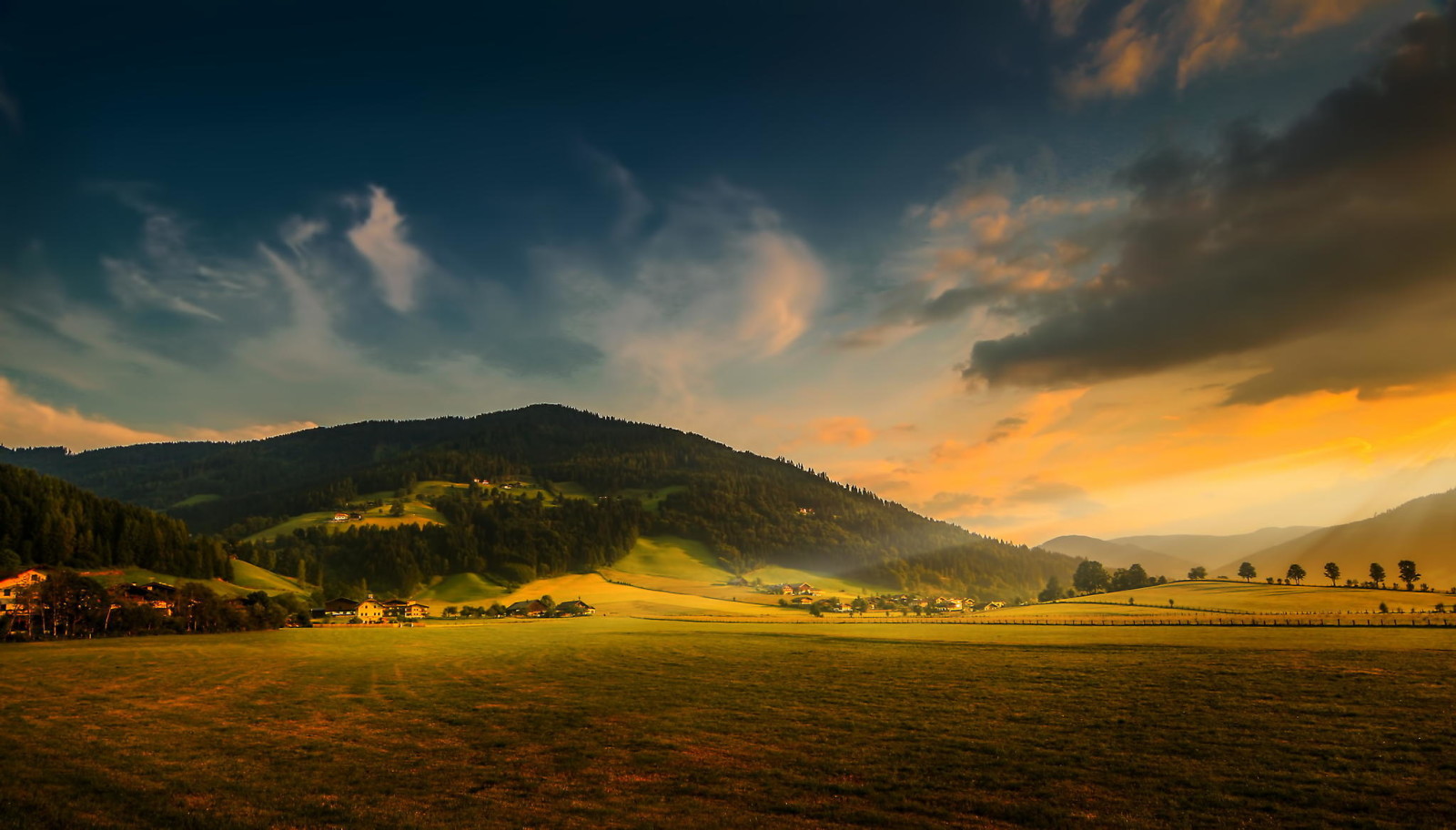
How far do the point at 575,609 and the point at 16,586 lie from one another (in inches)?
4307

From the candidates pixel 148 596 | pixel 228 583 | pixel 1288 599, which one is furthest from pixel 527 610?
pixel 1288 599

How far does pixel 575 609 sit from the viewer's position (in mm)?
181375

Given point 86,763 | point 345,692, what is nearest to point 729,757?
point 86,763

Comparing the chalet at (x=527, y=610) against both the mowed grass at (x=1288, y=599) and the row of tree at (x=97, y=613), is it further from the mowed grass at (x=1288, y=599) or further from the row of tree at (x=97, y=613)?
the mowed grass at (x=1288, y=599)

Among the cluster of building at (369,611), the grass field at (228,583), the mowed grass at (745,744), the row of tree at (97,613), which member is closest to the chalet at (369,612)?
the cluster of building at (369,611)

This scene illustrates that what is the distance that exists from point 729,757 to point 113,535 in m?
163

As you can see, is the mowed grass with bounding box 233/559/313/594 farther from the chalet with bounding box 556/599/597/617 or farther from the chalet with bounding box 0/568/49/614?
the chalet with bounding box 556/599/597/617

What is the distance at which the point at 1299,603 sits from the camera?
126688 millimetres

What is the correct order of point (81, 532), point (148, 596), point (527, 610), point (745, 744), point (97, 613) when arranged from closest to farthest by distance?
point (745, 744) < point (97, 613) < point (148, 596) < point (81, 532) < point (527, 610)

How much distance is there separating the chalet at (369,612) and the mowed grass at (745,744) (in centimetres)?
11935

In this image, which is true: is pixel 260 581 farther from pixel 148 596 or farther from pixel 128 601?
pixel 128 601

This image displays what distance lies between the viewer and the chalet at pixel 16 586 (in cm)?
8662

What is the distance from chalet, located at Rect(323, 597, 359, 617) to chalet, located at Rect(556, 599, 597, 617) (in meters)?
50.0

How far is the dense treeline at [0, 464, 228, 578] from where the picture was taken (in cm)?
11831
